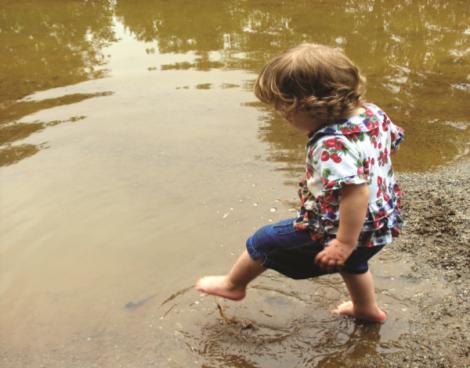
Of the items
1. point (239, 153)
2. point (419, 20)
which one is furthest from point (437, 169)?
point (419, 20)

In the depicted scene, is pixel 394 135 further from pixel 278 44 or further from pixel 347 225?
pixel 278 44

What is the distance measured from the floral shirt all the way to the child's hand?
0.27 ft

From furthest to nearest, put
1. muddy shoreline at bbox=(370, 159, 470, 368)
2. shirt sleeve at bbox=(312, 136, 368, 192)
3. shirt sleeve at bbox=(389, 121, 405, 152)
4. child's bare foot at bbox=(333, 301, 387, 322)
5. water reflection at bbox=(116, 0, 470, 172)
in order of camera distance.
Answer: water reflection at bbox=(116, 0, 470, 172) → child's bare foot at bbox=(333, 301, 387, 322) → muddy shoreline at bbox=(370, 159, 470, 368) → shirt sleeve at bbox=(389, 121, 405, 152) → shirt sleeve at bbox=(312, 136, 368, 192)

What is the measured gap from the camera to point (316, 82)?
6.20 feet

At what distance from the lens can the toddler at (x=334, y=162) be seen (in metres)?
1.88

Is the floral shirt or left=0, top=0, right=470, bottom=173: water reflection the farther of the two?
left=0, top=0, right=470, bottom=173: water reflection

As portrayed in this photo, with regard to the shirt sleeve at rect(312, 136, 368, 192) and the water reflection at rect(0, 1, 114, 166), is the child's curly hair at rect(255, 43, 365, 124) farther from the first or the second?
the water reflection at rect(0, 1, 114, 166)

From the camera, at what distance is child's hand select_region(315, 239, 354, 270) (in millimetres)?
1931

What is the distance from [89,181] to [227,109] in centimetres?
164

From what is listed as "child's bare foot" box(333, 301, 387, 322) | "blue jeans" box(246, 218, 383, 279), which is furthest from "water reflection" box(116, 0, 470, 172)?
"blue jeans" box(246, 218, 383, 279)

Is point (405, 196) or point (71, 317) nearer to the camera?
point (71, 317)

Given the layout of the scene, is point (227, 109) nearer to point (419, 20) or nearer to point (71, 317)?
point (71, 317)

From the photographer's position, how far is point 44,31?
25.5 ft

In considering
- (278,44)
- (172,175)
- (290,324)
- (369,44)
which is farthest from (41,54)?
(290,324)
